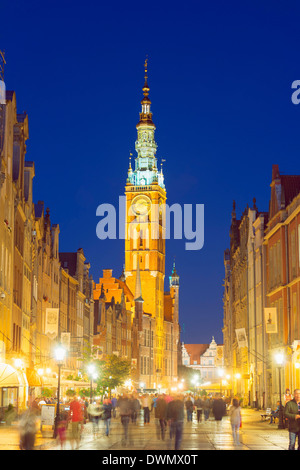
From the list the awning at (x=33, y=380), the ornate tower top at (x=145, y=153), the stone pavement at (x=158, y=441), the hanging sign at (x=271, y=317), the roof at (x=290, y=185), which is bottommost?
the stone pavement at (x=158, y=441)

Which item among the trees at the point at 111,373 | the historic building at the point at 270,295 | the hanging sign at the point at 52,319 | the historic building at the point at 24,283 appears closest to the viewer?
the historic building at the point at 24,283

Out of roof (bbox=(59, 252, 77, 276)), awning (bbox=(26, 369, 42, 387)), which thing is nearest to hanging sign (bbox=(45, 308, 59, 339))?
awning (bbox=(26, 369, 42, 387))

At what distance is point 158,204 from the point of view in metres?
194

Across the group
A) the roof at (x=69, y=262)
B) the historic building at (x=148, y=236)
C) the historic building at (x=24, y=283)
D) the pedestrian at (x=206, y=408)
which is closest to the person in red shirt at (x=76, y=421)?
the historic building at (x=24, y=283)

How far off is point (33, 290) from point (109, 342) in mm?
57379

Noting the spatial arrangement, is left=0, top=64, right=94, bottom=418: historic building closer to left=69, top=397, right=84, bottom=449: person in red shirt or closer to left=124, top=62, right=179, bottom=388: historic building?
left=69, top=397, right=84, bottom=449: person in red shirt

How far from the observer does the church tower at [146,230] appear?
18950 cm

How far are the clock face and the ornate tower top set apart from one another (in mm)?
3950

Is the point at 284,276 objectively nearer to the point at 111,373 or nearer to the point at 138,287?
the point at 111,373

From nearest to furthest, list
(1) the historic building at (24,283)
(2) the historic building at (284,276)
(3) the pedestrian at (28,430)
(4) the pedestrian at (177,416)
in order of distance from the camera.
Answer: (3) the pedestrian at (28,430)
(4) the pedestrian at (177,416)
(1) the historic building at (24,283)
(2) the historic building at (284,276)

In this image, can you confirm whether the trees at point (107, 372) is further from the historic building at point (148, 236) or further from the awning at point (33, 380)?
the historic building at point (148, 236)

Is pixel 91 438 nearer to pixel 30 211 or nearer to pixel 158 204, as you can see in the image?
pixel 30 211

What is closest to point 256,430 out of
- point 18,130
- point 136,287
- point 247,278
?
point 18,130

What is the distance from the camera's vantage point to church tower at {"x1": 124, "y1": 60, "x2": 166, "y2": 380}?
190 m
